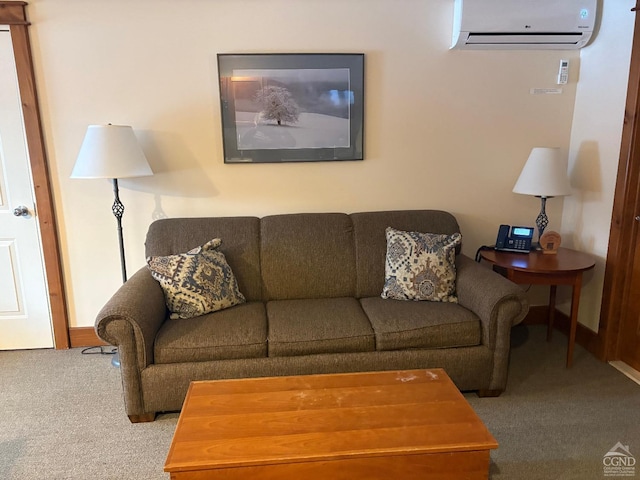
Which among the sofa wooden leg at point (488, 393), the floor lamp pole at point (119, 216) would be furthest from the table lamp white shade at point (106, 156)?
the sofa wooden leg at point (488, 393)

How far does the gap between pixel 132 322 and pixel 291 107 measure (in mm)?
1590

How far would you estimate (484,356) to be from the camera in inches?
92.8

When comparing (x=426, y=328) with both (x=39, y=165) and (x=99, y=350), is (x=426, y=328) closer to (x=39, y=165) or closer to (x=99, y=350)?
(x=99, y=350)

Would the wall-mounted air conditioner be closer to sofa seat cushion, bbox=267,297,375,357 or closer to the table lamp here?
the table lamp

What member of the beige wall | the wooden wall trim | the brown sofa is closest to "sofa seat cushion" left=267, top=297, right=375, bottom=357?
the brown sofa

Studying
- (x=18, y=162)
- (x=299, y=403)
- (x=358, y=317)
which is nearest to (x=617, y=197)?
(x=358, y=317)

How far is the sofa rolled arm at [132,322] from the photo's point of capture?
211 centimetres

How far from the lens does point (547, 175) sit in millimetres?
2834

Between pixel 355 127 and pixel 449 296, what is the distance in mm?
1209

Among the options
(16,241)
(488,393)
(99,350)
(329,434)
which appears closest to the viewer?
(329,434)

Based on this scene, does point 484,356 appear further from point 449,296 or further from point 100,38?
point 100,38

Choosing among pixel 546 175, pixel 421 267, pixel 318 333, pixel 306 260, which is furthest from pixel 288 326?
pixel 546 175

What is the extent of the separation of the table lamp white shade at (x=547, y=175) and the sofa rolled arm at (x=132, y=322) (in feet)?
7.53

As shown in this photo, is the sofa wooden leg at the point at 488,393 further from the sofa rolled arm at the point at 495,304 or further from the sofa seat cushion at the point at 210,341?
the sofa seat cushion at the point at 210,341
